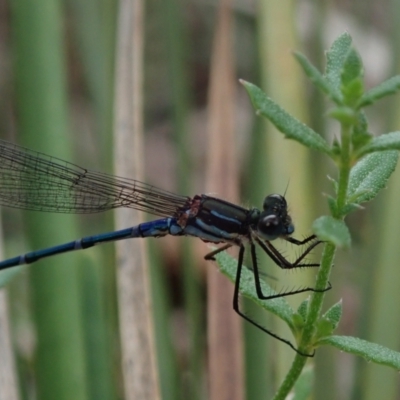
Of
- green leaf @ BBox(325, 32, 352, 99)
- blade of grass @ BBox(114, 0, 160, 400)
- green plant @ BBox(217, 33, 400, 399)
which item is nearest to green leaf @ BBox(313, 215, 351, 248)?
green plant @ BBox(217, 33, 400, 399)

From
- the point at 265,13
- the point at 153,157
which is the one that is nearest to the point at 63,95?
the point at 265,13

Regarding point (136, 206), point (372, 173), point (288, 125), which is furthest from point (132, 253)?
point (288, 125)

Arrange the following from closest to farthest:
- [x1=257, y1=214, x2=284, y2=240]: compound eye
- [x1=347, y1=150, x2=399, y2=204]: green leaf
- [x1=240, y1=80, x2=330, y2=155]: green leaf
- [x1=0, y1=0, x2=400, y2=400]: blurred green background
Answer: [x1=240, y1=80, x2=330, y2=155]: green leaf < [x1=347, y1=150, x2=399, y2=204]: green leaf < [x1=257, y1=214, x2=284, y2=240]: compound eye < [x1=0, y1=0, x2=400, y2=400]: blurred green background

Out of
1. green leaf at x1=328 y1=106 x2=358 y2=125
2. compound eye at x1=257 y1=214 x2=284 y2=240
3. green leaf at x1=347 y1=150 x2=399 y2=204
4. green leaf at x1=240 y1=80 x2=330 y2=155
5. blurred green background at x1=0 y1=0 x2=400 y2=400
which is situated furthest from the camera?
blurred green background at x1=0 y1=0 x2=400 y2=400

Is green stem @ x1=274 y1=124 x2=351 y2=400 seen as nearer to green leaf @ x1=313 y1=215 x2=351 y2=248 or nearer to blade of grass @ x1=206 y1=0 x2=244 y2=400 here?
green leaf @ x1=313 y1=215 x2=351 y2=248

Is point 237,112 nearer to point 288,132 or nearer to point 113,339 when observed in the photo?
point 113,339

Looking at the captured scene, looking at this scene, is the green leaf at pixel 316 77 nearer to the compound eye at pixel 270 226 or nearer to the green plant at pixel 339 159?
the green plant at pixel 339 159

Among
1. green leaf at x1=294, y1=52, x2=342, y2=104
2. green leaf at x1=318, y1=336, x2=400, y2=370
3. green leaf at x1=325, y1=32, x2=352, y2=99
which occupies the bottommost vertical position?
green leaf at x1=318, y1=336, x2=400, y2=370

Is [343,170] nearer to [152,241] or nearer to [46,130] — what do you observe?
[46,130]
